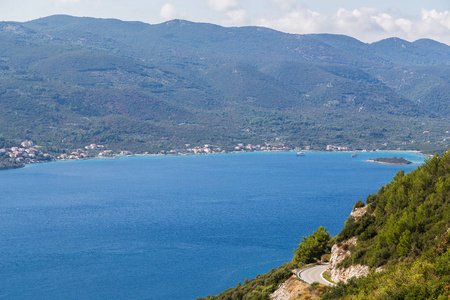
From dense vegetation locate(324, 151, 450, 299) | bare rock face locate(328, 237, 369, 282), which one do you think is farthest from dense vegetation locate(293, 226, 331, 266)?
bare rock face locate(328, 237, 369, 282)

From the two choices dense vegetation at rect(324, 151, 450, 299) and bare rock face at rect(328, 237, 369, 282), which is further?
bare rock face at rect(328, 237, 369, 282)

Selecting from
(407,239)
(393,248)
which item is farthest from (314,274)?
(407,239)

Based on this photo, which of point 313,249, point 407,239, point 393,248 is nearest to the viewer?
point 407,239

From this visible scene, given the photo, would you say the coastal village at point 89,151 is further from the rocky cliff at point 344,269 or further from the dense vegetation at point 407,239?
the dense vegetation at point 407,239

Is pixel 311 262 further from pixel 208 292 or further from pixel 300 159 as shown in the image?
pixel 300 159

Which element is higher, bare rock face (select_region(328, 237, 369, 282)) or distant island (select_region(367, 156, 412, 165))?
bare rock face (select_region(328, 237, 369, 282))

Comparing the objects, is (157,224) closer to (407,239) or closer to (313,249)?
(313,249)

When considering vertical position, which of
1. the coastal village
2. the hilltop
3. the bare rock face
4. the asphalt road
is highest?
the hilltop

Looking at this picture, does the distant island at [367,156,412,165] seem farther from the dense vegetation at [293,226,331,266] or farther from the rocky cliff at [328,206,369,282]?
the rocky cliff at [328,206,369,282]
